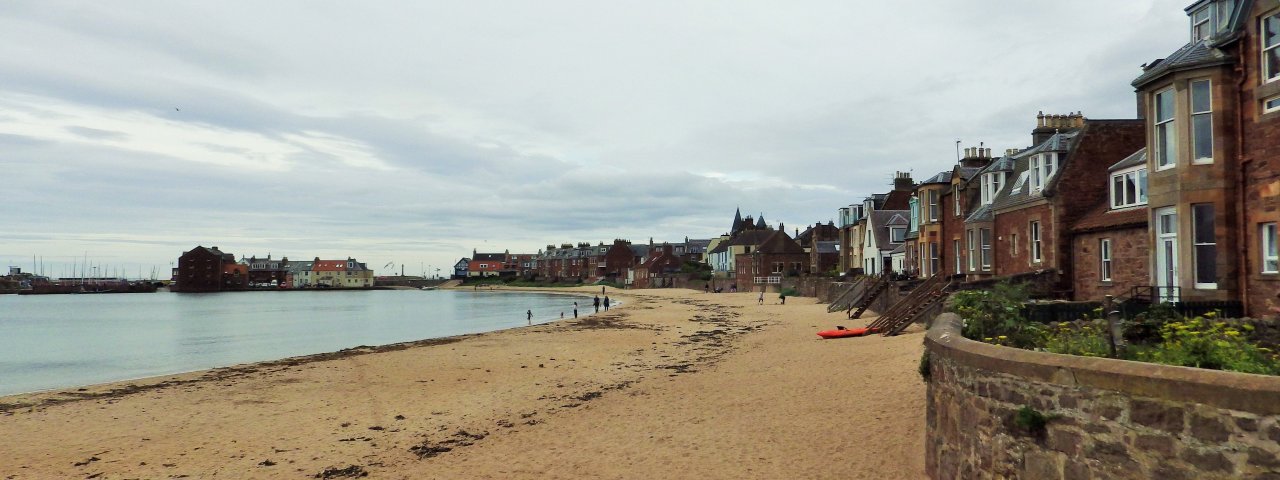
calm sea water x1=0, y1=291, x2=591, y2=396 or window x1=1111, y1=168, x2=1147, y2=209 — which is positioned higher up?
window x1=1111, y1=168, x2=1147, y2=209

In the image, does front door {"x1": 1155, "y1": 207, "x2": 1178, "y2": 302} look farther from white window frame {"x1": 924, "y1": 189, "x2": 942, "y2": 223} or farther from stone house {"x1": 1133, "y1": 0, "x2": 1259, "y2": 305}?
white window frame {"x1": 924, "y1": 189, "x2": 942, "y2": 223}

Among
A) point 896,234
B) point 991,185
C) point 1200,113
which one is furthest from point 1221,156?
point 896,234

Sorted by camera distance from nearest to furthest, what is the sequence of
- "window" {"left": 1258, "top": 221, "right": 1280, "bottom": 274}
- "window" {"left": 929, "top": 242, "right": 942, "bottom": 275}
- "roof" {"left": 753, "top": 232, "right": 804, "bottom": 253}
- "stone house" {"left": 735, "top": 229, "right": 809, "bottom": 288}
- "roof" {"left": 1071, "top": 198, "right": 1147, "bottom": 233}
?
"window" {"left": 1258, "top": 221, "right": 1280, "bottom": 274} < "roof" {"left": 1071, "top": 198, "right": 1147, "bottom": 233} < "window" {"left": 929, "top": 242, "right": 942, "bottom": 275} < "stone house" {"left": 735, "top": 229, "right": 809, "bottom": 288} < "roof" {"left": 753, "top": 232, "right": 804, "bottom": 253}

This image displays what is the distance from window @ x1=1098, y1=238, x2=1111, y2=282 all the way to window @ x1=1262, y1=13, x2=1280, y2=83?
8.72 metres

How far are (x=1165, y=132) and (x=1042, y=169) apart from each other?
9.01 metres

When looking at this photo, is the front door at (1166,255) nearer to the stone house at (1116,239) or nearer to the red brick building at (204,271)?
the stone house at (1116,239)

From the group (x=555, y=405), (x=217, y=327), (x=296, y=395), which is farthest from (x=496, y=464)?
(x=217, y=327)

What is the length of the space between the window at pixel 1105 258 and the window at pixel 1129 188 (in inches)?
43.5

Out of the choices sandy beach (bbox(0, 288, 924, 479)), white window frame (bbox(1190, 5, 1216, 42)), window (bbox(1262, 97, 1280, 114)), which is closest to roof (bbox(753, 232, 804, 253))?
sandy beach (bbox(0, 288, 924, 479))

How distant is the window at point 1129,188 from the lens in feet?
63.9

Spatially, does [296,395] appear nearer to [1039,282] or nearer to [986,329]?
[986,329]

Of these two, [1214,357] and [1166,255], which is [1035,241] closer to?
[1166,255]

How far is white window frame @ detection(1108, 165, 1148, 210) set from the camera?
63.8 ft

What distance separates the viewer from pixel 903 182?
55.6m
